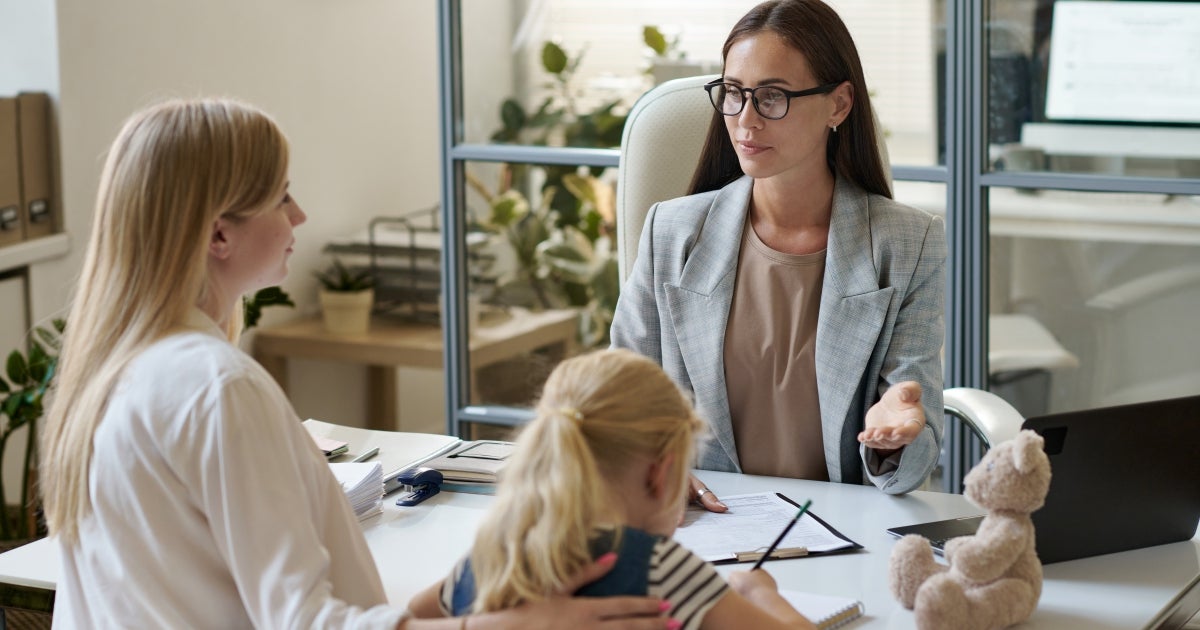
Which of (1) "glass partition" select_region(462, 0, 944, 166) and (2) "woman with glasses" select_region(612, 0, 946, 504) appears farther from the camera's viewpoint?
(1) "glass partition" select_region(462, 0, 944, 166)

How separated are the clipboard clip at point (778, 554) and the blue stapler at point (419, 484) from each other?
16.5 inches

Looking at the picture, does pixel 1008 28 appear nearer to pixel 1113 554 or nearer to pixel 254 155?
pixel 1113 554

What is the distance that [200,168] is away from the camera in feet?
3.69

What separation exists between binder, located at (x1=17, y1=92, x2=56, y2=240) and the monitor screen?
7.00ft

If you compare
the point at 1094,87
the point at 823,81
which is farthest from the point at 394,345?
the point at 823,81

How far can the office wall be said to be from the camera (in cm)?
293

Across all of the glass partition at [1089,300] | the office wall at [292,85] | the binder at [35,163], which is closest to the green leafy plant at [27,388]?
the office wall at [292,85]

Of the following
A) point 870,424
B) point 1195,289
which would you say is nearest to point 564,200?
point 1195,289

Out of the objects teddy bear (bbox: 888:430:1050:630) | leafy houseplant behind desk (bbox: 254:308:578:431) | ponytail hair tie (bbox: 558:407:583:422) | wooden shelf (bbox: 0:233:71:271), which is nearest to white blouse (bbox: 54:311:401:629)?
ponytail hair tie (bbox: 558:407:583:422)

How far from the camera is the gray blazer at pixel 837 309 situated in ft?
5.97

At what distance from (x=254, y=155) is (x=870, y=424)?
32.0 inches

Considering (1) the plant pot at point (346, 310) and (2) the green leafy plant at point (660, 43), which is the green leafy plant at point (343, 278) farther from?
(2) the green leafy plant at point (660, 43)

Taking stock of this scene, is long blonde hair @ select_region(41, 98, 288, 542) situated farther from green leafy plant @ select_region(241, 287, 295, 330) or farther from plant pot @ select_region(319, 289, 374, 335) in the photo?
plant pot @ select_region(319, 289, 374, 335)

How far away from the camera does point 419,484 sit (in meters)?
1.66
